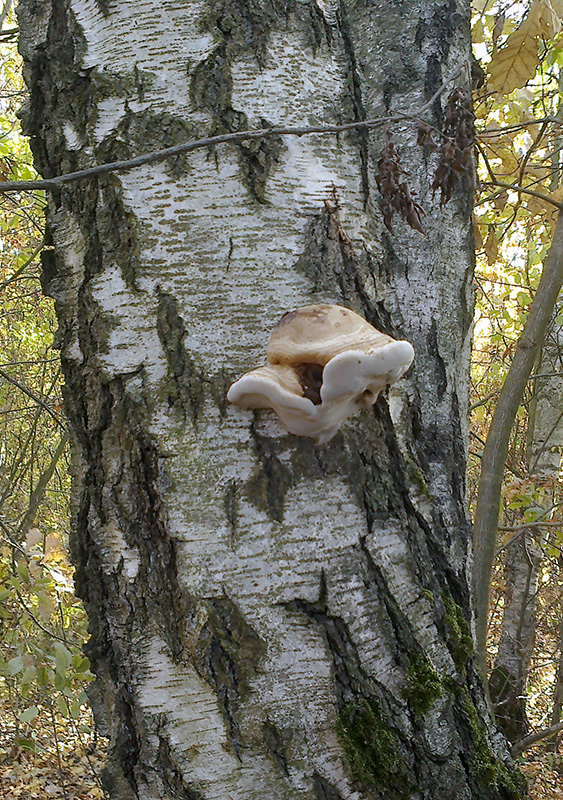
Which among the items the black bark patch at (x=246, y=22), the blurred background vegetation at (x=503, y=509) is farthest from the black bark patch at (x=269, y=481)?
the blurred background vegetation at (x=503, y=509)

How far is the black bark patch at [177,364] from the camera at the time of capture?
1019 mm

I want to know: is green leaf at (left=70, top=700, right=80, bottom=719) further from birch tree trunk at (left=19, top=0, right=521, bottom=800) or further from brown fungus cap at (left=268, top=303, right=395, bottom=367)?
brown fungus cap at (left=268, top=303, right=395, bottom=367)

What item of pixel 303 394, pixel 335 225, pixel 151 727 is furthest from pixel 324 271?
pixel 151 727

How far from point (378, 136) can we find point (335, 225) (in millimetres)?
250

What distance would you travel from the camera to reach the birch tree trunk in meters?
0.97

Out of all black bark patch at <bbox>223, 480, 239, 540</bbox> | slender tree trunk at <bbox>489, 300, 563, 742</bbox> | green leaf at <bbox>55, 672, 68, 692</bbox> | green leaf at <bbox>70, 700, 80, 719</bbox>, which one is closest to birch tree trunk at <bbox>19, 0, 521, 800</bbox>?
black bark patch at <bbox>223, 480, 239, 540</bbox>

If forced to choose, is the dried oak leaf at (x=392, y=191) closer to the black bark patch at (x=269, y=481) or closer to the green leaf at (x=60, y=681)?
the black bark patch at (x=269, y=481)

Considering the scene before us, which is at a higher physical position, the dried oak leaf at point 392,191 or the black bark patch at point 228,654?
the dried oak leaf at point 392,191

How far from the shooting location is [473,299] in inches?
54.7

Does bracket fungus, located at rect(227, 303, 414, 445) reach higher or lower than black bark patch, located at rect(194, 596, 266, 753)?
higher

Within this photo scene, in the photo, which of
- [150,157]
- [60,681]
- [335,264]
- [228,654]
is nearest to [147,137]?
[150,157]

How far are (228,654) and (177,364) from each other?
46cm

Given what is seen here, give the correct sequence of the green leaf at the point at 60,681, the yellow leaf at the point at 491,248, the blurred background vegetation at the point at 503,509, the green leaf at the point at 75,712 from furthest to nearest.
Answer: the blurred background vegetation at the point at 503,509
the green leaf at the point at 75,712
the yellow leaf at the point at 491,248
the green leaf at the point at 60,681

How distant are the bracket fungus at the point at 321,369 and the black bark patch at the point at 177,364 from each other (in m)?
0.07
